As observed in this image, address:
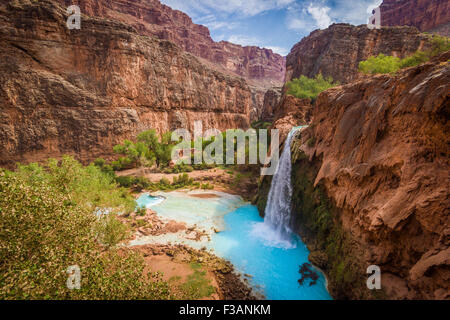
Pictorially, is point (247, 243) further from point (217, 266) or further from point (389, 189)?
→ point (389, 189)

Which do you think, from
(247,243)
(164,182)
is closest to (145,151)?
(164,182)

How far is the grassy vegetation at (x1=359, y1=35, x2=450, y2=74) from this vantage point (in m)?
14.0

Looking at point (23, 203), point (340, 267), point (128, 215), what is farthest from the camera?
point (128, 215)

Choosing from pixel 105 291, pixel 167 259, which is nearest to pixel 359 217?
pixel 105 291

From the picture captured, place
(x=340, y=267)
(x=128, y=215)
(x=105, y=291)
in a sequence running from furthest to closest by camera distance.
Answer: (x=128, y=215) < (x=340, y=267) < (x=105, y=291)

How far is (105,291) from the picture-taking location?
4.43m

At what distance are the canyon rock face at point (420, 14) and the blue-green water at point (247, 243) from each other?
59.7 m

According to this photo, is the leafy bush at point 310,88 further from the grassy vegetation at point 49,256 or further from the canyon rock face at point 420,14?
the canyon rock face at point 420,14

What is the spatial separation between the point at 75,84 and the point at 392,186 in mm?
35854

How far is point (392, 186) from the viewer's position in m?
7.15

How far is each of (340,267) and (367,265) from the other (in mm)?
1807

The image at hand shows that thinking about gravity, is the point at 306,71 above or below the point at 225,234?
above

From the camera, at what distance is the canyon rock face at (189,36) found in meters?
56.9

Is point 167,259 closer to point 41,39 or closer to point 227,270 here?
point 227,270
